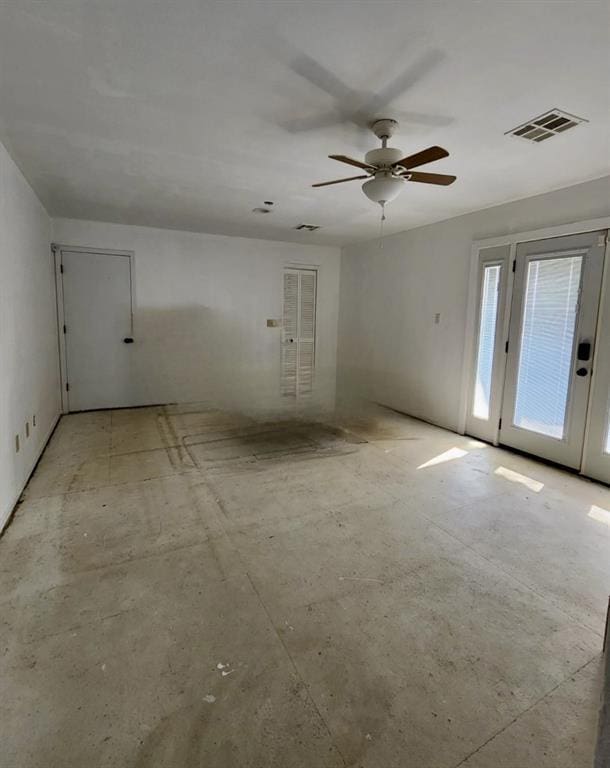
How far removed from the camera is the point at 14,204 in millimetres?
3043

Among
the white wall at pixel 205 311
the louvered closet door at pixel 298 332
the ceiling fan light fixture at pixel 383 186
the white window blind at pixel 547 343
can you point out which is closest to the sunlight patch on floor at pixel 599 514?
the white window blind at pixel 547 343

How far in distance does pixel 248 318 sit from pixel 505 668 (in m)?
5.17

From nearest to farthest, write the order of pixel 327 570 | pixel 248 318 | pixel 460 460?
1. pixel 327 570
2. pixel 460 460
3. pixel 248 318

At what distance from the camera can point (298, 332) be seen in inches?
257

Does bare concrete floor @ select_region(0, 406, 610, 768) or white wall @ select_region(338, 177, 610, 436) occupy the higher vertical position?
white wall @ select_region(338, 177, 610, 436)

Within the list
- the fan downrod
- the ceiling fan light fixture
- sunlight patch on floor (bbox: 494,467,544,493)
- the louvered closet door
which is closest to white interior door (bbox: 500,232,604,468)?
sunlight patch on floor (bbox: 494,467,544,493)

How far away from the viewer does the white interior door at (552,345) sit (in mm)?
3348

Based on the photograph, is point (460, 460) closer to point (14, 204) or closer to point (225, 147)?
point (225, 147)

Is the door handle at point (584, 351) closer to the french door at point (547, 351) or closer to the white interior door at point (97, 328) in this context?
the french door at point (547, 351)

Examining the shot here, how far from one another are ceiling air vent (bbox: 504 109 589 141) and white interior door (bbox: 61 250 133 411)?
4.52 meters

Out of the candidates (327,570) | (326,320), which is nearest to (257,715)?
(327,570)

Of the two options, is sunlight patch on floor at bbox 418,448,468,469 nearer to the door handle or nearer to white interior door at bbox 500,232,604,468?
white interior door at bbox 500,232,604,468

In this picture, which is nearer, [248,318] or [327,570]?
[327,570]

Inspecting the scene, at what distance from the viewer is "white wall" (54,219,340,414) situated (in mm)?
5355
